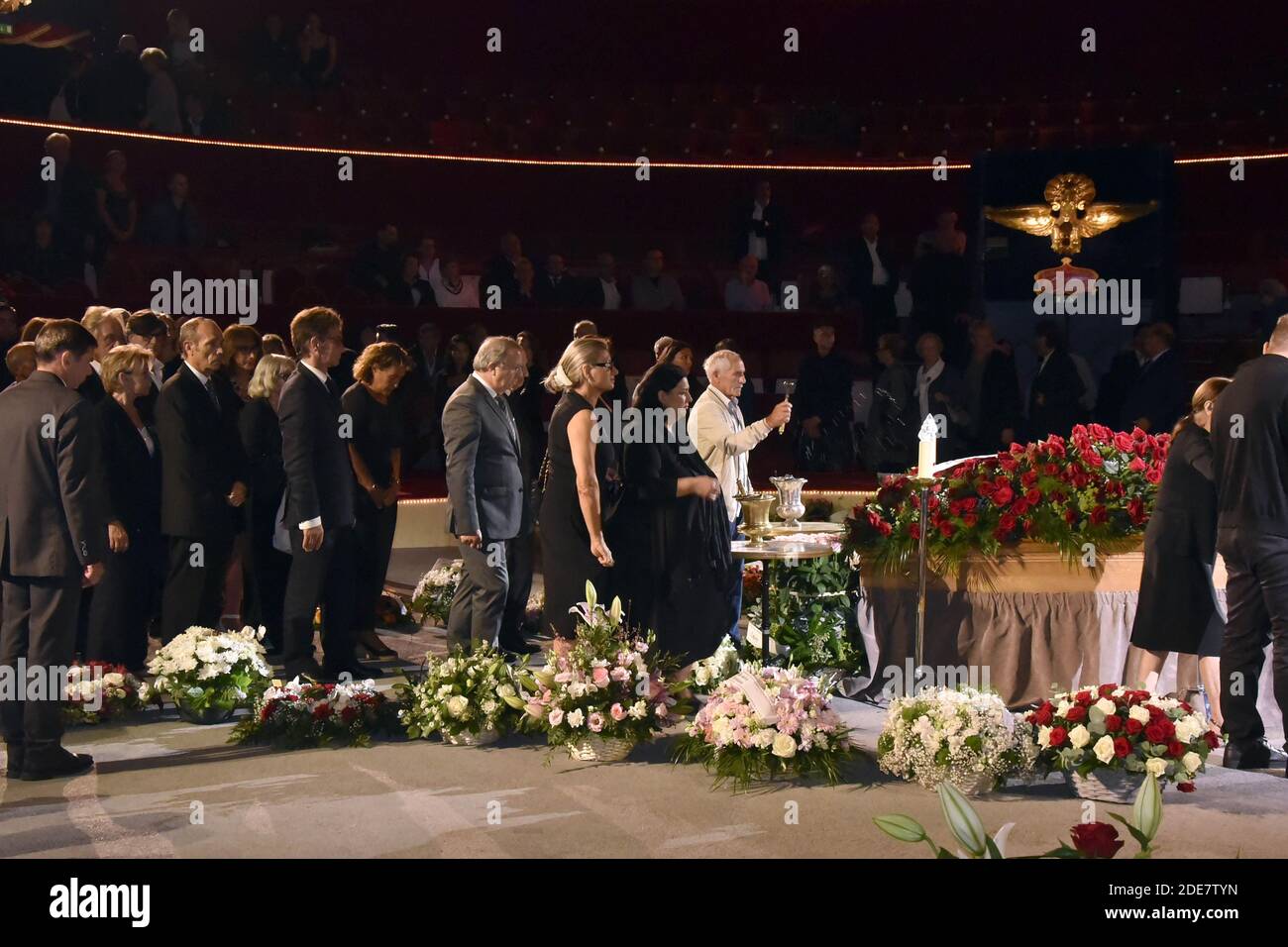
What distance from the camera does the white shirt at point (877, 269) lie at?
11539mm

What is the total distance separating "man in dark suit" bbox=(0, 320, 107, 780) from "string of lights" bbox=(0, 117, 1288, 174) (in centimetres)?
634

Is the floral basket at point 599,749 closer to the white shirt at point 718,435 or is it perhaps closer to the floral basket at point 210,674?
the floral basket at point 210,674

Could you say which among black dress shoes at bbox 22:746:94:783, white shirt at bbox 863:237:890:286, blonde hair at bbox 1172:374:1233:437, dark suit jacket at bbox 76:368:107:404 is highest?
white shirt at bbox 863:237:890:286

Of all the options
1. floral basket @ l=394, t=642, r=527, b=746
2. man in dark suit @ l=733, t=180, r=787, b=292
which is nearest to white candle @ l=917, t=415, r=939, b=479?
floral basket @ l=394, t=642, r=527, b=746

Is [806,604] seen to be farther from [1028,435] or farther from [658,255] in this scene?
[658,255]

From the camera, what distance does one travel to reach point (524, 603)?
6.55m

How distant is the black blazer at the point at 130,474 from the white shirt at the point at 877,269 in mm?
6679

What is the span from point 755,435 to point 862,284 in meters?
6.01

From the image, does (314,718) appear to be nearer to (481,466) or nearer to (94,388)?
(481,466)

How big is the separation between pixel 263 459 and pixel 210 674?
4.71ft

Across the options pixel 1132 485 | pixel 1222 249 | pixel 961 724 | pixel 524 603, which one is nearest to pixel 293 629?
pixel 524 603

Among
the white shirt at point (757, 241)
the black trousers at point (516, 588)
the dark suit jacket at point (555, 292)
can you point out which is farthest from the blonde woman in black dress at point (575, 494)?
the white shirt at point (757, 241)

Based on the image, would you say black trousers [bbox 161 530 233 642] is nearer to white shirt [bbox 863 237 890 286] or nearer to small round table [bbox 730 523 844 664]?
small round table [bbox 730 523 844 664]

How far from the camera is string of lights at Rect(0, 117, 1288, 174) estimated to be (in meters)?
11.0
